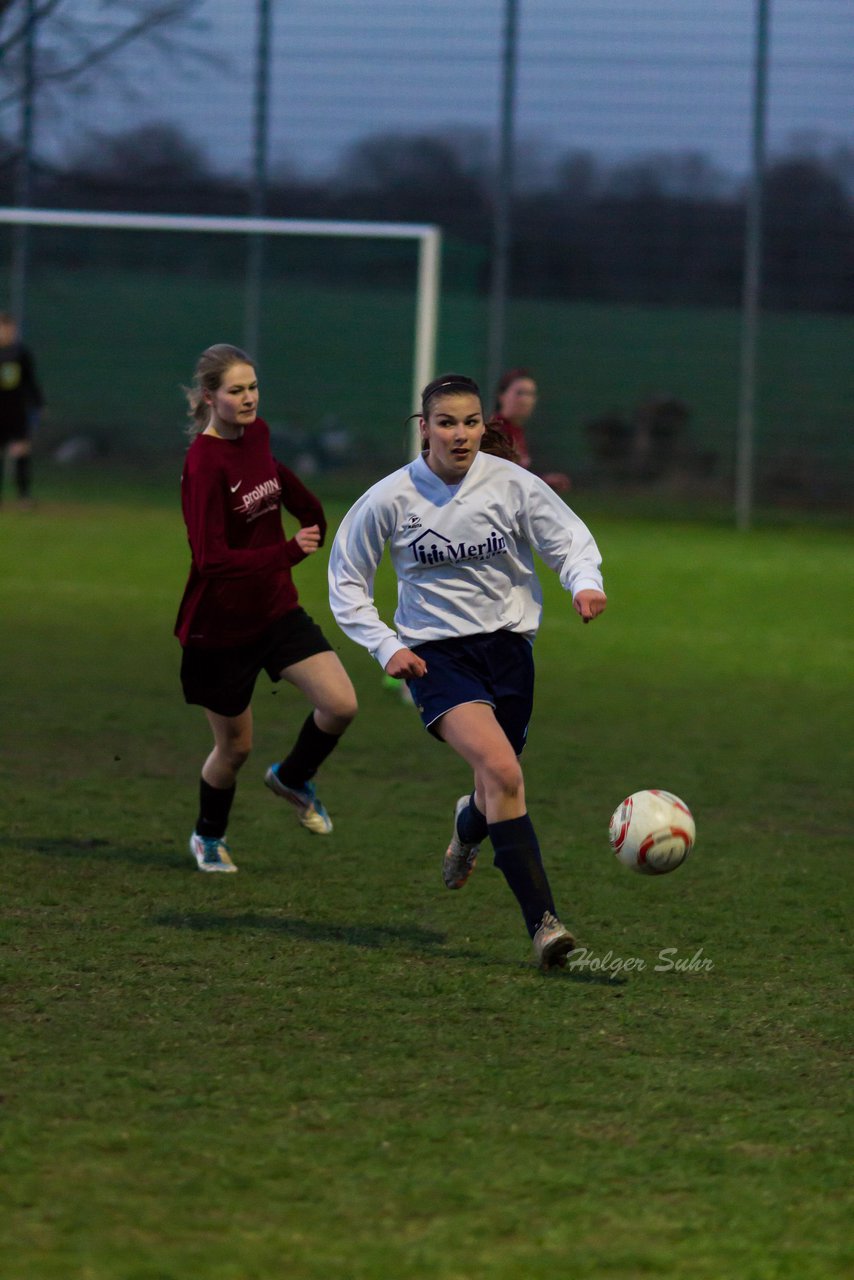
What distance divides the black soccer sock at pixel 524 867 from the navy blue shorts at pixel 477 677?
1.16ft

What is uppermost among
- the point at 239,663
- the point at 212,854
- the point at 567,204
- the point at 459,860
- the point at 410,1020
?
the point at 567,204

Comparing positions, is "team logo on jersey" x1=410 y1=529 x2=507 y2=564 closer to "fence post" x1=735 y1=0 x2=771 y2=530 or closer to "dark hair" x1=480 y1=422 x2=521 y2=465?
"dark hair" x1=480 y1=422 x2=521 y2=465

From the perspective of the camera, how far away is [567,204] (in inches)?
858

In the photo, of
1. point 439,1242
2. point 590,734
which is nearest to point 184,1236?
point 439,1242

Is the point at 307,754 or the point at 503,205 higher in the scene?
the point at 503,205

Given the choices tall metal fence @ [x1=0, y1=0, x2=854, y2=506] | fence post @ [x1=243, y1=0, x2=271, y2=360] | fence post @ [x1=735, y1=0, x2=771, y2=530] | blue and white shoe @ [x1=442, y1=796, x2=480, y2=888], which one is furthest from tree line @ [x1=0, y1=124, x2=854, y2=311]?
blue and white shoe @ [x1=442, y1=796, x2=480, y2=888]

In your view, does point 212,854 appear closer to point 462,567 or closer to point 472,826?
point 472,826

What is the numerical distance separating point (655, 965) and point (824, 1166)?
138cm

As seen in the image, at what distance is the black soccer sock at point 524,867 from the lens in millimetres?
4566

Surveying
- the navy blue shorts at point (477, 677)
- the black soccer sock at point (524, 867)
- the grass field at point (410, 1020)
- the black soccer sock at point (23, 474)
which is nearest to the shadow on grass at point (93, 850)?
the grass field at point (410, 1020)

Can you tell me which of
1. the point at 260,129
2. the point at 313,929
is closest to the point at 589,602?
the point at 313,929

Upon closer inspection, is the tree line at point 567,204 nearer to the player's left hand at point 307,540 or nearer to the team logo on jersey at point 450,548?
the player's left hand at point 307,540

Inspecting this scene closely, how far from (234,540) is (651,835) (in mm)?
1651

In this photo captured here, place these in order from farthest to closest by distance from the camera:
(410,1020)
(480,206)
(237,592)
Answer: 1. (480,206)
2. (237,592)
3. (410,1020)
